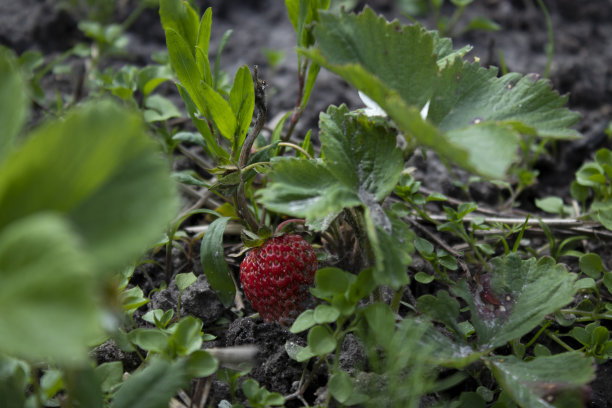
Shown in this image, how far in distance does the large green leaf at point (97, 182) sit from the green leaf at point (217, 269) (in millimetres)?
605

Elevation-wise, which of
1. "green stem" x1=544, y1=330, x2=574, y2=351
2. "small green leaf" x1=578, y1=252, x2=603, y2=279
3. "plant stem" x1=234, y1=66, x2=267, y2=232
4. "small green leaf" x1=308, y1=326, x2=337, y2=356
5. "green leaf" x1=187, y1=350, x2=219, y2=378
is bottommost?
"green stem" x1=544, y1=330, x2=574, y2=351

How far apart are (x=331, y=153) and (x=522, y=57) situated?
1775 mm

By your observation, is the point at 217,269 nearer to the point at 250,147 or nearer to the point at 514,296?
the point at 250,147

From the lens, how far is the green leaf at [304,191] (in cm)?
94

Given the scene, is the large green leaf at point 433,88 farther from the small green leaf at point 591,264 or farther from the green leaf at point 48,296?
the green leaf at point 48,296

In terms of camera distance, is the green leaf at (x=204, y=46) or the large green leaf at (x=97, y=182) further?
the green leaf at (x=204, y=46)

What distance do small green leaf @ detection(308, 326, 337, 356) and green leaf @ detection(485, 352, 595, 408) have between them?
0.29 m

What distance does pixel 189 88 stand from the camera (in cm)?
133

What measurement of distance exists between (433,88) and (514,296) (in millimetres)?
451

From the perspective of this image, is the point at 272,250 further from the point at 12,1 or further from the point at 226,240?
the point at 12,1

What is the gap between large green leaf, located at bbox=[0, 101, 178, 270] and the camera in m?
0.64

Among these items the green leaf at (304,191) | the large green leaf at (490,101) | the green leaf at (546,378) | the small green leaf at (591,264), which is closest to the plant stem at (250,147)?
the green leaf at (304,191)

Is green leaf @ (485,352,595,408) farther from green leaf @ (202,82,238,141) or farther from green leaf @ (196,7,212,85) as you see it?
green leaf @ (196,7,212,85)

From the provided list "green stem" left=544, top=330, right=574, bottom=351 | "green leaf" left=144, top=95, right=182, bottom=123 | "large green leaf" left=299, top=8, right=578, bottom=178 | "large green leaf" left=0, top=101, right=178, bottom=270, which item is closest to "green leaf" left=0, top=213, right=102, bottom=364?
"large green leaf" left=0, top=101, right=178, bottom=270
